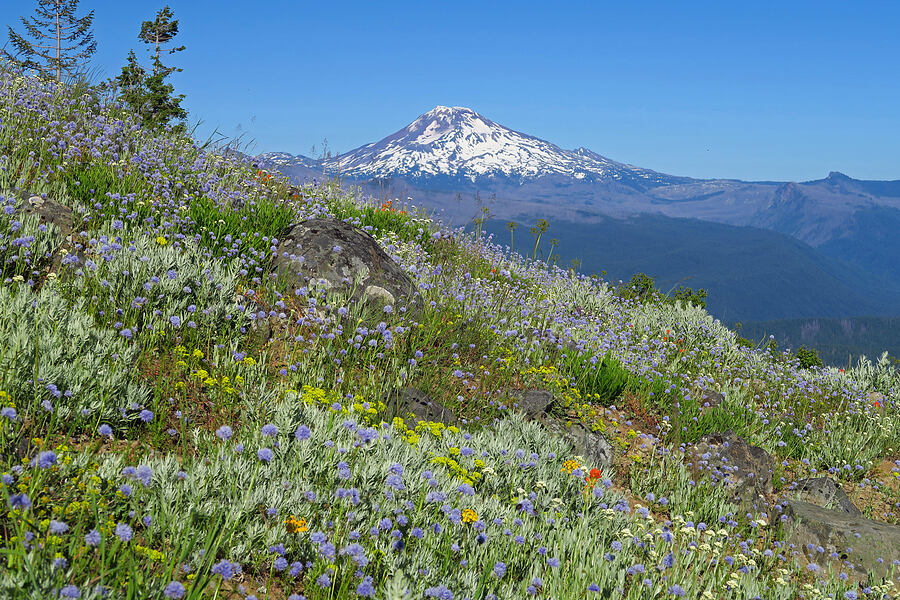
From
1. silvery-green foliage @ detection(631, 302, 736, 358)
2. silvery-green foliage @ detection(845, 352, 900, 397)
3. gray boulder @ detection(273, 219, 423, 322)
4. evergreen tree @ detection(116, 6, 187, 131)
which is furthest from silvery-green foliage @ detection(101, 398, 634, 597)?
evergreen tree @ detection(116, 6, 187, 131)

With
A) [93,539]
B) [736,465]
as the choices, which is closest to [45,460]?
[93,539]

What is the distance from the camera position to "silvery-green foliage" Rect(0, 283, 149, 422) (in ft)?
10.5

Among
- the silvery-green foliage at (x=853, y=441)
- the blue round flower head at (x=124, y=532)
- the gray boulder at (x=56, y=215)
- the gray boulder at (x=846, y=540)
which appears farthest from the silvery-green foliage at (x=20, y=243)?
the silvery-green foliage at (x=853, y=441)

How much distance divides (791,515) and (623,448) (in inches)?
65.8

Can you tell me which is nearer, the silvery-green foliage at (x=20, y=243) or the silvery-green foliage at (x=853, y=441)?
the silvery-green foliage at (x=20, y=243)

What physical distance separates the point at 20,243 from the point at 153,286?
39.7 inches

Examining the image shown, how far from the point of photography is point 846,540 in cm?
482

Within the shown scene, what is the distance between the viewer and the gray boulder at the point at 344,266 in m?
6.69

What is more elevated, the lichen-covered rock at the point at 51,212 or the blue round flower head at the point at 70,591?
the lichen-covered rock at the point at 51,212

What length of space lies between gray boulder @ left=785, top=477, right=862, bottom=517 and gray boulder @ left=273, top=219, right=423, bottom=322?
4.70 meters

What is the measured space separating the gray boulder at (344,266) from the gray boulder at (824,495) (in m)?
4.70

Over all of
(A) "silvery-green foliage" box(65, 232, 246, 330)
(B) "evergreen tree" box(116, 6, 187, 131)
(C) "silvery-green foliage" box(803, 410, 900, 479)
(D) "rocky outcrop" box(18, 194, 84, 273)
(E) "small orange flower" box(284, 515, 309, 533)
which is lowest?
(C) "silvery-green foliage" box(803, 410, 900, 479)

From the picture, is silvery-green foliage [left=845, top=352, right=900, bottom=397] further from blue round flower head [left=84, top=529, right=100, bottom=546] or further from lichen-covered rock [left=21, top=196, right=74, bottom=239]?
lichen-covered rock [left=21, top=196, right=74, bottom=239]

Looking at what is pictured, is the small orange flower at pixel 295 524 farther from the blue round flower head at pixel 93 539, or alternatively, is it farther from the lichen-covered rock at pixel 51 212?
the lichen-covered rock at pixel 51 212
